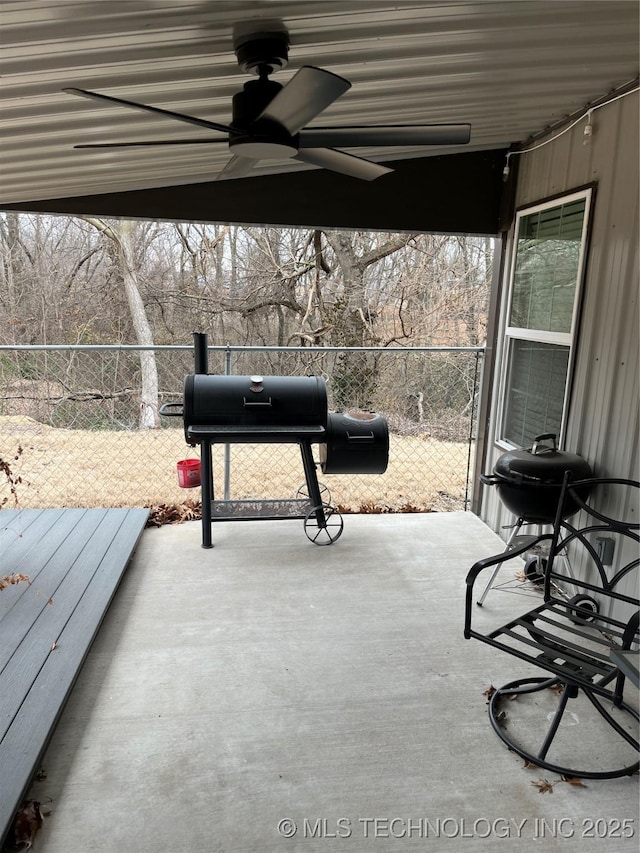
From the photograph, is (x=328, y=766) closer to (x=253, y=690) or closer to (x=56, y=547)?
(x=253, y=690)

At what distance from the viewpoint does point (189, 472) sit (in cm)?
431

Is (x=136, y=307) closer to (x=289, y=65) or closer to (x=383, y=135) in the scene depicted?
(x=289, y=65)

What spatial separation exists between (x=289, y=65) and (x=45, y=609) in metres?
2.59

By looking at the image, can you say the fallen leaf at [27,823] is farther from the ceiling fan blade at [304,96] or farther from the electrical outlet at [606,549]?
the electrical outlet at [606,549]

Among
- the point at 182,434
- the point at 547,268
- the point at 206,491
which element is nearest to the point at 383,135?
the point at 547,268

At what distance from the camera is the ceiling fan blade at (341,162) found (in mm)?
2340

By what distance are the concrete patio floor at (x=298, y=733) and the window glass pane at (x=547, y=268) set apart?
Answer: 1.69m

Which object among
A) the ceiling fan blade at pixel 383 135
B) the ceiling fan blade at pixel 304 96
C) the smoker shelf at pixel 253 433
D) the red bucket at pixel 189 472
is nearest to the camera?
the ceiling fan blade at pixel 304 96

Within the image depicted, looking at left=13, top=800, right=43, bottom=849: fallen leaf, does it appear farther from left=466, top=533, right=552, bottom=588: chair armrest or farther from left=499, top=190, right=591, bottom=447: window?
left=499, top=190, right=591, bottom=447: window

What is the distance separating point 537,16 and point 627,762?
2.56 m

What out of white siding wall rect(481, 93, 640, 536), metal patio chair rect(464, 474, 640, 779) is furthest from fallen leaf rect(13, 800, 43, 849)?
white siding wall rect(481, 93, 640, 536)

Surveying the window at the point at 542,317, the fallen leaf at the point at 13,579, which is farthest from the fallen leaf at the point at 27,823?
the window at the point at 542,317

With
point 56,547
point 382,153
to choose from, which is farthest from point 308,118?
point 56,547

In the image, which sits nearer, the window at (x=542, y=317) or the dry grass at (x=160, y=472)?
the window at (x=542, y=317)
